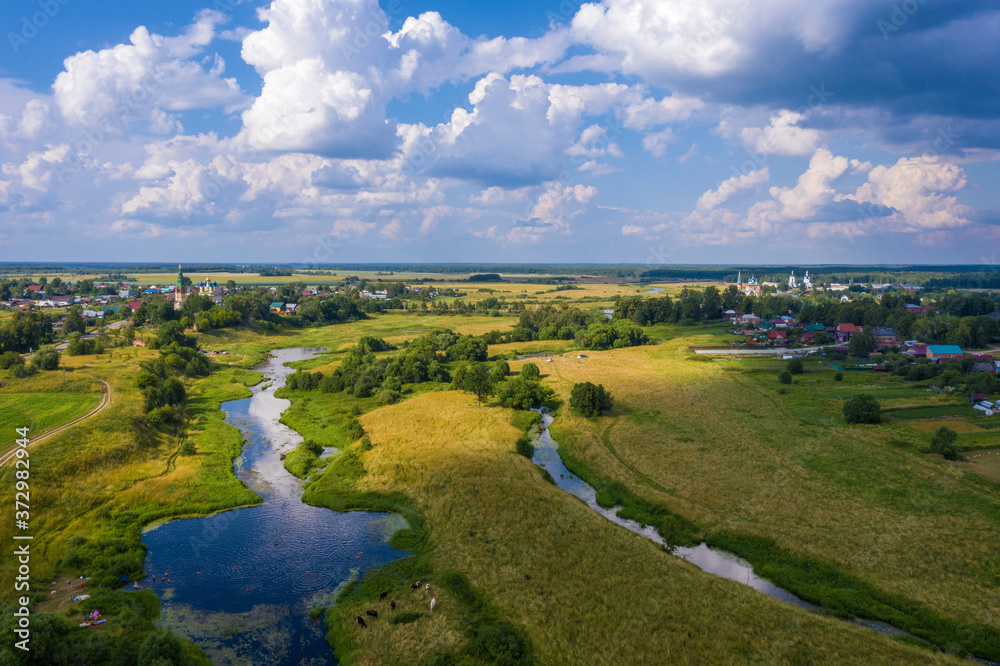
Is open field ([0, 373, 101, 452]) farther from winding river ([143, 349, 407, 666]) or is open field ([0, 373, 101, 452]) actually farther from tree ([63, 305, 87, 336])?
tree ([63, 305, 87, 336])

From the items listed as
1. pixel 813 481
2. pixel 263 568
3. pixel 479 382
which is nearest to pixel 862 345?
pixel 813 481

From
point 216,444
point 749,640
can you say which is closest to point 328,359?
point 216,444

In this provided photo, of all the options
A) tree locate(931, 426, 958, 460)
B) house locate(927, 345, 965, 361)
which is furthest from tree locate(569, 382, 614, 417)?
house locate(927, 345, 965, 361)

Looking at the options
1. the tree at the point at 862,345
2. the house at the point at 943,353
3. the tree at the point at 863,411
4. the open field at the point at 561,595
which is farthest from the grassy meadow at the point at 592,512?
the tree at the point at 862,345

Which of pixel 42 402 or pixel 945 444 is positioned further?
pixel 42 402

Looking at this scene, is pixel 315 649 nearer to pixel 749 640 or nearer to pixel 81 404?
pixel 749 640

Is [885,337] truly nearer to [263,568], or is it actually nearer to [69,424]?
[263,568]
